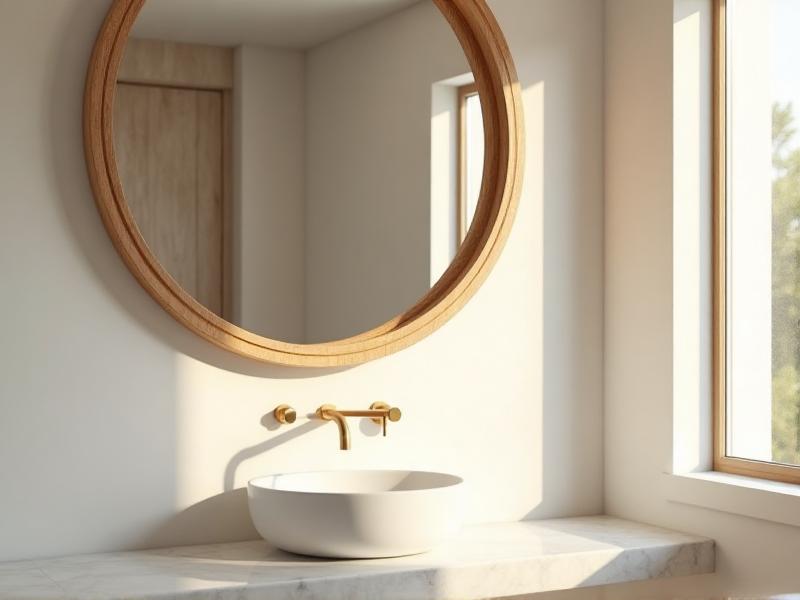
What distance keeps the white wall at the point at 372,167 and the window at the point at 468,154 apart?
76 millimetres

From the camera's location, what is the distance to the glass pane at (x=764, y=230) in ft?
8.13

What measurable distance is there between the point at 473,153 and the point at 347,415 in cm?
71

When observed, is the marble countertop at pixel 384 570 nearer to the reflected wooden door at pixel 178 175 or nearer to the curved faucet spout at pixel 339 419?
the curved faucet spout at pixel 339 419

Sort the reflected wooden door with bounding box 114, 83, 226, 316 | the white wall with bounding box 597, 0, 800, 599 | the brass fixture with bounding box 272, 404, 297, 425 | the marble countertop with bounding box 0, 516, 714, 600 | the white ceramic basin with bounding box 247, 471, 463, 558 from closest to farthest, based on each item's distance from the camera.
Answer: the marble countertop with bounding box 0, 516, 714, 600 < the white ceramic basin with bounding box 247, 471, 463, 558 < the reflected wooden door with bounding box 114, 83, 226, 316 < the brass fixture with bounding box 272, 404, 297, 425 < the white wall with bounding box 597, 0, 800, 599

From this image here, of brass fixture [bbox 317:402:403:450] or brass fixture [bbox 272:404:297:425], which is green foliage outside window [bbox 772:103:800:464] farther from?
brass fixture [bbox 272:404:297:425]

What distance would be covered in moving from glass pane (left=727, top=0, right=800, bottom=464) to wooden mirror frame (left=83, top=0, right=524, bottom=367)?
1.73ft

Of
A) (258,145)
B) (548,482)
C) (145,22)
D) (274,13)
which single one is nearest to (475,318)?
(548,482)

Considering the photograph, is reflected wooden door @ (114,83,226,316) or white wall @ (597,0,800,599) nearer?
reflected wooden door @ (114,83,226,316)

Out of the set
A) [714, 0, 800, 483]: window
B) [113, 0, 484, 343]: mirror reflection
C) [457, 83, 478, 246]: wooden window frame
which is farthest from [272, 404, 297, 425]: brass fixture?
[714, 0, 800, 483]: window

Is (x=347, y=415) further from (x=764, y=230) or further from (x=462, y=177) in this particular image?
(x=764, y=230)

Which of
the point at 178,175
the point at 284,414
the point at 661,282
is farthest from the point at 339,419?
the point at 661,282

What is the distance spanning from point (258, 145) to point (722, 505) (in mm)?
1311

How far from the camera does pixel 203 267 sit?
237cm

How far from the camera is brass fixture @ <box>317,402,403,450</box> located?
2428 mm
